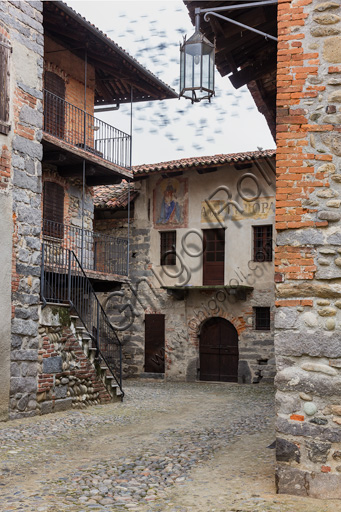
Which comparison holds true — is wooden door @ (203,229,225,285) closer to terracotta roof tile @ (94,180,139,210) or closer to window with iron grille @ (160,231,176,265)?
window with iron grille @ (160,231,176,265)

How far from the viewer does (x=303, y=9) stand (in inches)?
210

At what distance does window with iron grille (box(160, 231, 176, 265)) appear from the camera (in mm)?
18750

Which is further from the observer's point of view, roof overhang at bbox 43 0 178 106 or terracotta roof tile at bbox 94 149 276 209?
terracotta roof tile at bbox 94 149 276 209

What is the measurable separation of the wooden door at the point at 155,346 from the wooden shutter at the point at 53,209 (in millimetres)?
5736

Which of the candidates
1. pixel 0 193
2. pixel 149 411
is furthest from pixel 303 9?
pixel 149 411

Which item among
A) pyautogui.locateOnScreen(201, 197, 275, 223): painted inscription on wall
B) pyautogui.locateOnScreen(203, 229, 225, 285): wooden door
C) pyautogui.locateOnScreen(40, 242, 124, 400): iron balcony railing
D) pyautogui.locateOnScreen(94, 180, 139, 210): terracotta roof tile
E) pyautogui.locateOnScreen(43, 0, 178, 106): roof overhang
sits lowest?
pyautogui.locateOnScreen(40, 242, 124, 400): iron balcony railing

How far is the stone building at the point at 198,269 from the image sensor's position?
17.4 m

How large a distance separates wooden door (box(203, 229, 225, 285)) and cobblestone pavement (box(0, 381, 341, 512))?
701 centimetres

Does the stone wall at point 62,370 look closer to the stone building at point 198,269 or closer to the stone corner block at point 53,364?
the stone corner block at point 53,364

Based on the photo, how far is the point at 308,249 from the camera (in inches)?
206

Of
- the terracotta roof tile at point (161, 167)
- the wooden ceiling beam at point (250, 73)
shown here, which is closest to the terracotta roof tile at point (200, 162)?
the terracotta roof tile at point (161, 167)

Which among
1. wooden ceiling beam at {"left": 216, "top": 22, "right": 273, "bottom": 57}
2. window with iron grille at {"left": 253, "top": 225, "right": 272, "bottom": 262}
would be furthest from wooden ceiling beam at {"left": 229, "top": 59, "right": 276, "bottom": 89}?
window with iron grille at {"left": 253, "top": 225, "right": 272, "bottom": 262}

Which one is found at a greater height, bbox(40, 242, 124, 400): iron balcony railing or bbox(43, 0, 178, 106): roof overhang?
bbox(43, 0, 178, 106): roof overhang

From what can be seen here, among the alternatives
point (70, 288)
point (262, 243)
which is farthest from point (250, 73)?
point (262, 243)
